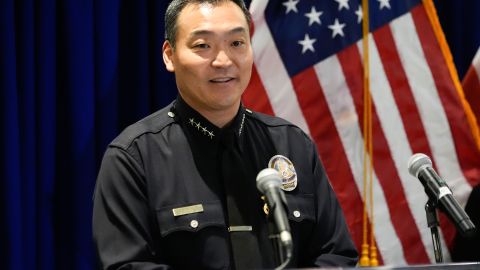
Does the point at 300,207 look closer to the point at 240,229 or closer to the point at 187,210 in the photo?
the point at 240,229

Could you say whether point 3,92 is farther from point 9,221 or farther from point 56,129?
point 9,221

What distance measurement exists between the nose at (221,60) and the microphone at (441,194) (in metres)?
0.56

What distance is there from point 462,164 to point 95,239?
6.60 feet

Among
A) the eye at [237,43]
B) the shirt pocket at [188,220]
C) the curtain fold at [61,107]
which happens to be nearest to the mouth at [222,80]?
the eye at [237,43]

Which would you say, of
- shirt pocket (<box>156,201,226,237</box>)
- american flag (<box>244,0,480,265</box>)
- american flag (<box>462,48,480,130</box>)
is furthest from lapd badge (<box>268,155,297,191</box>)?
american flag (<box>462,48,480,130</box>)

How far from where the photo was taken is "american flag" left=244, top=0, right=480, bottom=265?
3.50 metres

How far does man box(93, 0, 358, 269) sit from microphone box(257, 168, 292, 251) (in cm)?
31

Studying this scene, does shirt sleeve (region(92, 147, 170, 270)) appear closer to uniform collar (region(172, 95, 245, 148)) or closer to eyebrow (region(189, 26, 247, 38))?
uniform collar (region(172, 95, 245, 148))

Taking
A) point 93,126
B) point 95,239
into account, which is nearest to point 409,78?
point 93,126

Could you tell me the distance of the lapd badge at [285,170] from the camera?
2332mm

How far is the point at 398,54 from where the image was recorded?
359 centimetres

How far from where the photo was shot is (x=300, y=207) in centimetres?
231

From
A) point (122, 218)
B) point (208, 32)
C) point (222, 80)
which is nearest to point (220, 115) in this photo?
point (222, 80)

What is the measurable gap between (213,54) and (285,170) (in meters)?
0.40
